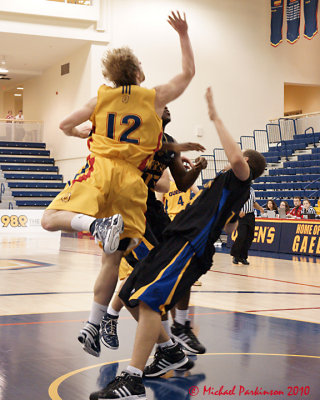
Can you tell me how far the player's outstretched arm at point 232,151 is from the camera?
342cm

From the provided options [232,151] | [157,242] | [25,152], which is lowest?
[157,242]

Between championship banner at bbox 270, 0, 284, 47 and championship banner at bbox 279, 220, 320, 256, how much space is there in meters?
11.6

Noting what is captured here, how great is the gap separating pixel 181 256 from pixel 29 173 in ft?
78.1

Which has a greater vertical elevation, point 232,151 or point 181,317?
point 232,151

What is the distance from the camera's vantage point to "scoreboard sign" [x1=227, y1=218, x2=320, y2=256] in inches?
538

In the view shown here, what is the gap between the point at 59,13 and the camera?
21969 mm

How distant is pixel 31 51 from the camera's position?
24969 millimetres

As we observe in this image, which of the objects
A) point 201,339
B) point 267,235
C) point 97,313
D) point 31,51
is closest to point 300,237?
point 267,235

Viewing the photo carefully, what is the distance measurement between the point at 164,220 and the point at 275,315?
2.41 m

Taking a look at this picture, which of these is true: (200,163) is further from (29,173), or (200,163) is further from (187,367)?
(29,173)

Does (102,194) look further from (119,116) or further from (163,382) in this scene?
(163,382)

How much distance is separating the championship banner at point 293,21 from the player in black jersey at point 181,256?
66.4 ft

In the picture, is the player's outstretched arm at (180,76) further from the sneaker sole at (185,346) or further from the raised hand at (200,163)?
the sneaker sole at (185,346)

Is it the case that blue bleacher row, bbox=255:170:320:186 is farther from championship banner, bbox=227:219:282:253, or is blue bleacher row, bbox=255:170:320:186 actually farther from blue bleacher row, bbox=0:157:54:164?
blue bleacher row, bbox=0:157:54:164
